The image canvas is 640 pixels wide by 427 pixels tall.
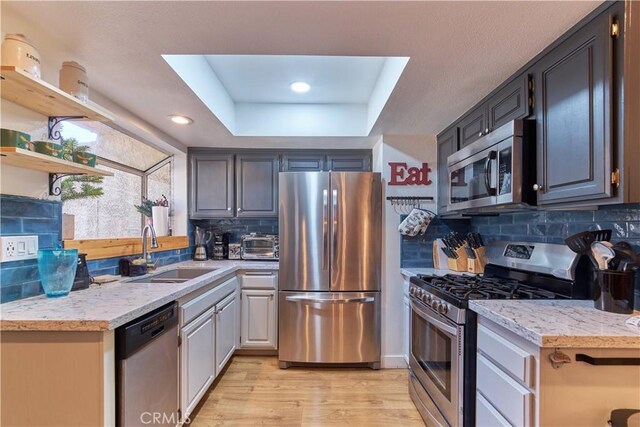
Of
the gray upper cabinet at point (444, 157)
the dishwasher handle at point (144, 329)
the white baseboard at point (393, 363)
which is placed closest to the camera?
the dishwasher handle at point (144, 329)

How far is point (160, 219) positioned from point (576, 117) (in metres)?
3.05

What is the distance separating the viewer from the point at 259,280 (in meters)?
2.97

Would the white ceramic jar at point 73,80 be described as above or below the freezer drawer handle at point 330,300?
above

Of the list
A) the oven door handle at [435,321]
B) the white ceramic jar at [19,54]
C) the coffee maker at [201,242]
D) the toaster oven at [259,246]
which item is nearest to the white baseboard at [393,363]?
the oven door handle at [435,321]

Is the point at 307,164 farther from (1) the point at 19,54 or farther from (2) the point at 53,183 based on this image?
(1) the point at 19,54

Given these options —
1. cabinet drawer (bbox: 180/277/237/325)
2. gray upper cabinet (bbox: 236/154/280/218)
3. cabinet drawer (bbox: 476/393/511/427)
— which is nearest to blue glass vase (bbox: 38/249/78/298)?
cabinet drawer (bbox: 180/277/237/325)

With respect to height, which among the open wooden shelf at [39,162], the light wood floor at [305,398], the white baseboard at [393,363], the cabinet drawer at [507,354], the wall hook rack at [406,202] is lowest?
the light wood floor at [305,398]

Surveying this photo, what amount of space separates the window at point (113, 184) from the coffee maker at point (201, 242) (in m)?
0.50

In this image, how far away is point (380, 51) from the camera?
1466 millimetres

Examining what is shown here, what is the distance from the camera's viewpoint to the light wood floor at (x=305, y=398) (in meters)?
2.06

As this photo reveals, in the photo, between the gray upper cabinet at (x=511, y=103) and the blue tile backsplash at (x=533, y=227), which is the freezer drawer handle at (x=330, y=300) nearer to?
the blue tile backsplash at (x=533, y=227)

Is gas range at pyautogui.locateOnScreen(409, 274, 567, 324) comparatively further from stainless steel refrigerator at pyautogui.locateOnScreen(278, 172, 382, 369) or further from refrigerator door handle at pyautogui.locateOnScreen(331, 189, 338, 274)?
refrigerator door handle at pyautogui.locateOnScreen(331, 189, 338, 274)

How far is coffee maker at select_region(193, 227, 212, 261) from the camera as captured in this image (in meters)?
3.30

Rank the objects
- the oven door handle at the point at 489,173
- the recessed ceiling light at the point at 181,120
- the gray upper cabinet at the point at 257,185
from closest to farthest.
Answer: the oven door handle at the point at 489,173
the recessed ceiling light at the point at 181,120
the gray upper cabinet at the point at 257,185
